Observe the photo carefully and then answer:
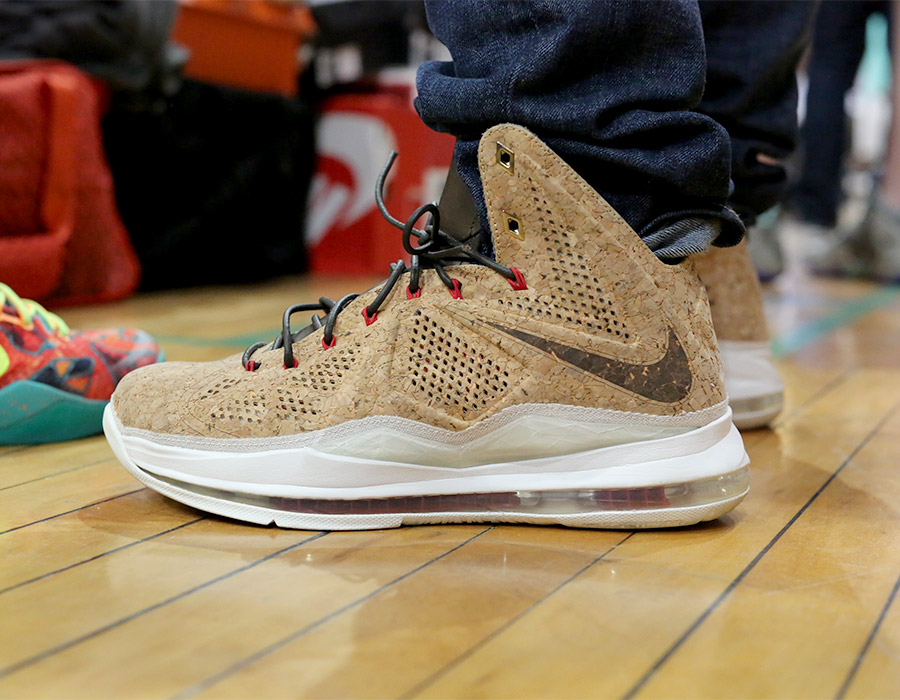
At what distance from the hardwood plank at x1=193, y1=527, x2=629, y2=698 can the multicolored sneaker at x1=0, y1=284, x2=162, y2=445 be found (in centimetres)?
57

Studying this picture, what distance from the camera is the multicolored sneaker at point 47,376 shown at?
1.02 meters

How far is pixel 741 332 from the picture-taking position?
42.6 inches

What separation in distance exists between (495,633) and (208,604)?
21 cm

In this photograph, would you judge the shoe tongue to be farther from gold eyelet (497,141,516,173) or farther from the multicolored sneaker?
the multicolored sneaker

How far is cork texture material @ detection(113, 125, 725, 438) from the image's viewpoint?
75 cm

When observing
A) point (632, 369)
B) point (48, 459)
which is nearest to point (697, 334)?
point (632, 369)

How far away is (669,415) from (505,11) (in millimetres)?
384

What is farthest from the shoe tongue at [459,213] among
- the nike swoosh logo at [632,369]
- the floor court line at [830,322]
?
the floor court line at [830,322]

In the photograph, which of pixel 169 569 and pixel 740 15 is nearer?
pixel 169 569

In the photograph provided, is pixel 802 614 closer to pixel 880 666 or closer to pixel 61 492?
pixel 880 666

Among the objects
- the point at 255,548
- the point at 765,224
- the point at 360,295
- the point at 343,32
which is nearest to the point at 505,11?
the point at 360,295

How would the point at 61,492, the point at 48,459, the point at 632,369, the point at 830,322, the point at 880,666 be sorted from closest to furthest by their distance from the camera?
the point at 880,666, the point at 632,369, the point at 61,492, the point at 48,459, the point at 830,322

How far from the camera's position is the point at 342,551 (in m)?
0.72

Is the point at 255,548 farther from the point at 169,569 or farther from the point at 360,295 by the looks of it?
the point at 360,295
